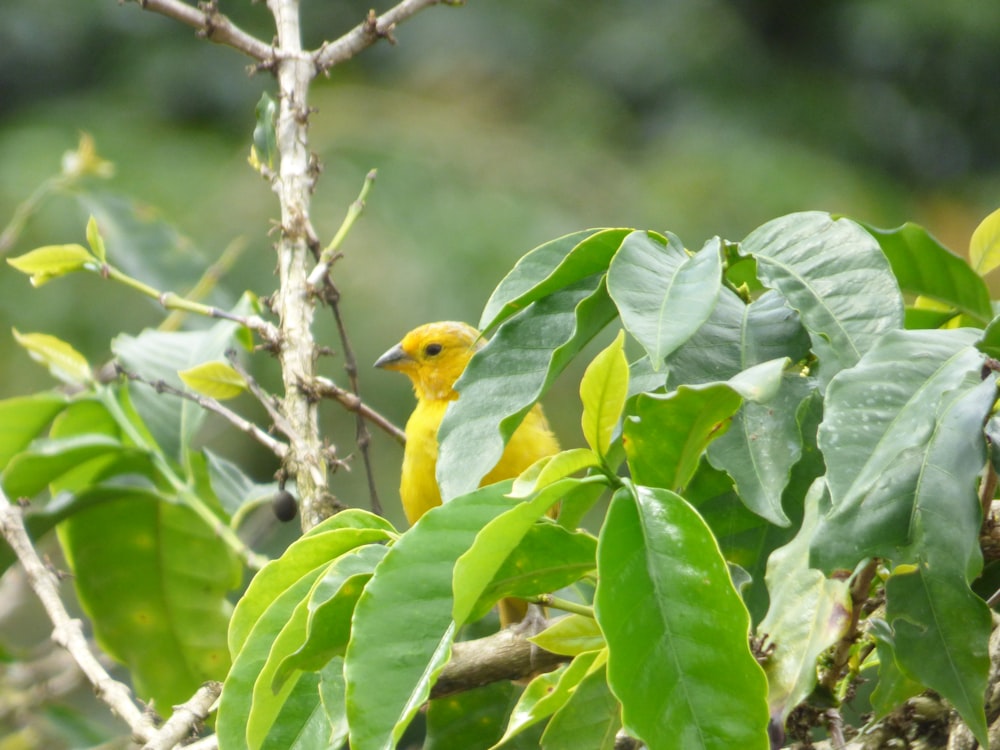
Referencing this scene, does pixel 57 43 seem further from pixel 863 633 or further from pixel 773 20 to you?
pixel 863 633

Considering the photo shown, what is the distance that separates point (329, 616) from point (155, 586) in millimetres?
1571

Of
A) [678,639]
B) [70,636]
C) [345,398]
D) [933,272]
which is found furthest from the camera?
[345,398]

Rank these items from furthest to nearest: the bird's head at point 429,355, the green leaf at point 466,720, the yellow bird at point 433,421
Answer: the bird's head at point 429,355 < the yellow bird at point 433,421 < the green leaf at point 466,720

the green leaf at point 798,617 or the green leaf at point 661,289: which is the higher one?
the green leaf at point 661,289

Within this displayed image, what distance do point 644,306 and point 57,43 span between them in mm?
8440

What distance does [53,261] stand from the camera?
2258 millimetres

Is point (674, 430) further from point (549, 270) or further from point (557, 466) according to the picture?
point (549, 270)

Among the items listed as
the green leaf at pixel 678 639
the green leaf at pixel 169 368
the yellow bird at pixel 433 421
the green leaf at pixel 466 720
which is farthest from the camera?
the yellow bird at pixel 433 421

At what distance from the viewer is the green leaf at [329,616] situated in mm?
1173

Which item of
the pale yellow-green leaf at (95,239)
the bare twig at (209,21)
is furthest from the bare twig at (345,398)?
the bare twig at (209,21)

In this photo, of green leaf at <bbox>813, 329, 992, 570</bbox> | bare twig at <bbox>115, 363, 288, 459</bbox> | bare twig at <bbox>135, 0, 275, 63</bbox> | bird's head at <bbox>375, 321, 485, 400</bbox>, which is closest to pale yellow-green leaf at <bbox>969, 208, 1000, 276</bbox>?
green leaf at <bbox>813, 329, 992, 570</bbox>

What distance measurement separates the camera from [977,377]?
121cm

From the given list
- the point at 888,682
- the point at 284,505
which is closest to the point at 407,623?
the point at 888,682

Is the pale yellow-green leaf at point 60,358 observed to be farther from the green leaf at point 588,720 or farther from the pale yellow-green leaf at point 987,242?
the pale yellow-green leaf at point 987,242
